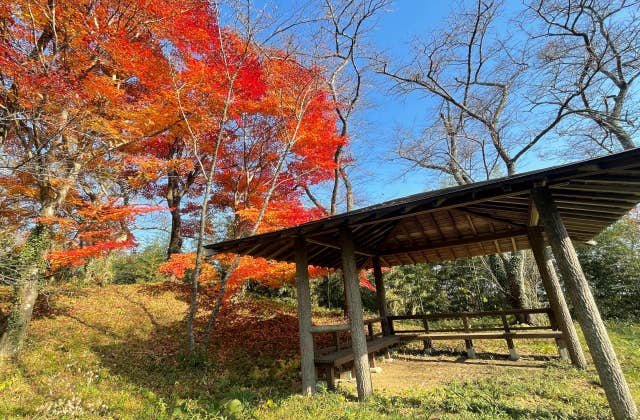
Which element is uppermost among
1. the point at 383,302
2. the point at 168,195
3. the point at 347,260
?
the point at 168,195

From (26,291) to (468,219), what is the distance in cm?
1078

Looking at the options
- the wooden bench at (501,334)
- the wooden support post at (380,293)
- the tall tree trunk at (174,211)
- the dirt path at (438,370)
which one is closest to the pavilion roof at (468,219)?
the wooden support post at (380,293)

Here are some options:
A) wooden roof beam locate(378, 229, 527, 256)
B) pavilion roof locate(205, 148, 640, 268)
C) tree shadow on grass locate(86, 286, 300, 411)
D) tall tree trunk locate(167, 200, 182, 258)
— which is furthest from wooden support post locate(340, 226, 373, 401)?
tall tree trunk locate(167, 200, 182, 258)

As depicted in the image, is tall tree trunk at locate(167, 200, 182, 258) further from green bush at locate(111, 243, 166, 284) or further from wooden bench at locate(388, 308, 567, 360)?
wooden bench at locate(388, 308, 567, 360)

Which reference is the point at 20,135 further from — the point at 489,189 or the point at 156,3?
the point at 489,189

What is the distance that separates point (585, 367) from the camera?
588 cm

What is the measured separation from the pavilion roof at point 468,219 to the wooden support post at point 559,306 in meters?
0.48

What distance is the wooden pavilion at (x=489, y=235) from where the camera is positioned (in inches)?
136

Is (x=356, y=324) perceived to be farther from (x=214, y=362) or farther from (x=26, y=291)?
(x=26, y=291)

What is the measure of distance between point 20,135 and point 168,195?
7.80 meters

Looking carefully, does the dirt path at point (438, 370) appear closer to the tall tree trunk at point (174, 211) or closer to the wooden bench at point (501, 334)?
the wooden bench at point (501, 334)

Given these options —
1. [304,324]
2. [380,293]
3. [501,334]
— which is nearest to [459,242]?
[501,334]

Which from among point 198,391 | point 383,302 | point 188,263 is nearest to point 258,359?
point 198,391

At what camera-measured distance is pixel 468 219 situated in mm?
6793
